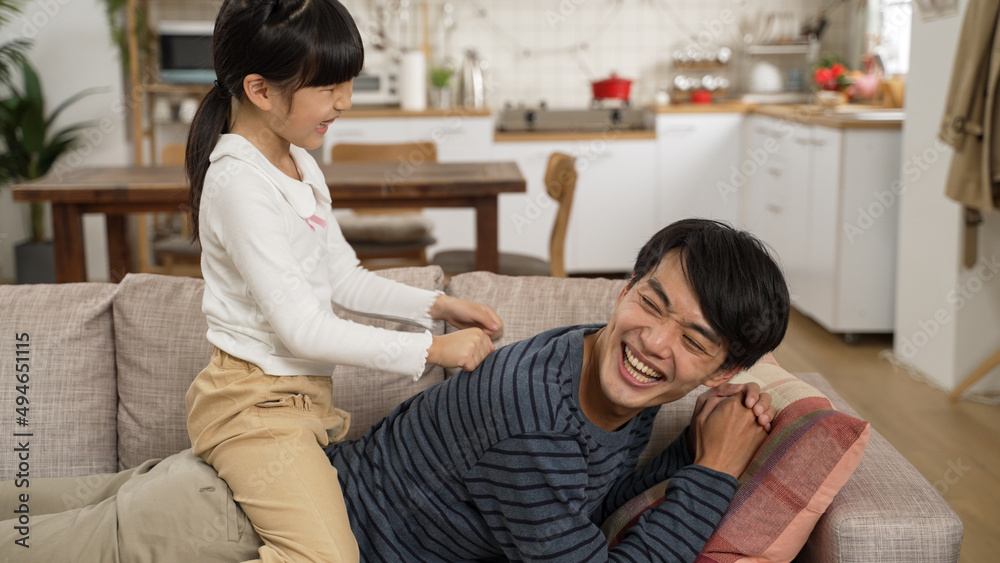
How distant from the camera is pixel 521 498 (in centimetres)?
112

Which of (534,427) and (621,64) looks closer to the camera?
(534,427)

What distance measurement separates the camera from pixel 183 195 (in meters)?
2.69

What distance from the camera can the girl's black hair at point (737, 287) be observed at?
1.10m

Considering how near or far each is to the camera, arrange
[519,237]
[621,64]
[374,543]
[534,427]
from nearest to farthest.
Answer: [534,427]
[374,543]
[519,237]
[621,64]

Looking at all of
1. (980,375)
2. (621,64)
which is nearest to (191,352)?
(980,375)

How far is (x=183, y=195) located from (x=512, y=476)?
191cm

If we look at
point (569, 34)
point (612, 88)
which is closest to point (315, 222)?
point (612, 88)

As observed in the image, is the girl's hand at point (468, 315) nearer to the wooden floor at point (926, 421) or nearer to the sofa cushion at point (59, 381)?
the sofa cushion at point (59, 381)

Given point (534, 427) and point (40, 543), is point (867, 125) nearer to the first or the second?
point (534, 427)

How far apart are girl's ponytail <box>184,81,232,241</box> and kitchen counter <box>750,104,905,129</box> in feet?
9.32

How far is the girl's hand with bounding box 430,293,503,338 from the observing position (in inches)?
57.4

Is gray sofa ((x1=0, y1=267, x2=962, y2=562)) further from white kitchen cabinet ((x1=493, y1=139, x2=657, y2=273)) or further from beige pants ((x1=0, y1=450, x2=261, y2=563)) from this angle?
white kitchen cabinet ((x1=493, y1=139, x2=657, y2=273))

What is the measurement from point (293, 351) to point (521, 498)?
0.37 meters

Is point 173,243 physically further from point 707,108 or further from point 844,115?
point 844,115
